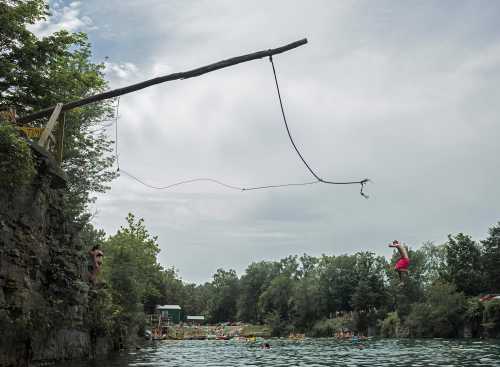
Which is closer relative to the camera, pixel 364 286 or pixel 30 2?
pixel 30 2

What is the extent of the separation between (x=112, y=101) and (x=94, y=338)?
53.7 feet

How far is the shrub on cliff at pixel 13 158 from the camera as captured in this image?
15.2 m

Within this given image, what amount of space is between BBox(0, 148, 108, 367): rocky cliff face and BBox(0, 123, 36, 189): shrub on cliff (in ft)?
3.11

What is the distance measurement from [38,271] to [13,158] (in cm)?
513

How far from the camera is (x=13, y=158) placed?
15703 mm

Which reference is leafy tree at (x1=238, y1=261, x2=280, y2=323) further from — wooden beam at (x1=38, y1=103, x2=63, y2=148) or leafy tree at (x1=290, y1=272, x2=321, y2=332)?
wooden beam at (x1=38, y1=103, x2=63, y2=148)

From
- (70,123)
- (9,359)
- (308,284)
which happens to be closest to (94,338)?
(70,123)

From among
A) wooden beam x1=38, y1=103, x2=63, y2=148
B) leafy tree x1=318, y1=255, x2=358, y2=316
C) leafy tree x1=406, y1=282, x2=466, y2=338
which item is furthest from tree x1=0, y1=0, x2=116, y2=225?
leafy tree x1=318, y1=255, x2=358, y2=316

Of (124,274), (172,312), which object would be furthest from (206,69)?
(172,312)

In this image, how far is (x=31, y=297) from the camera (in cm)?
1822

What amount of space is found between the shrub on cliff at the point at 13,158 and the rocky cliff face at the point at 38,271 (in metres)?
0.95

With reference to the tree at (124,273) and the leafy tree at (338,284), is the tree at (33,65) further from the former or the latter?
the leafy tree at (338,284)

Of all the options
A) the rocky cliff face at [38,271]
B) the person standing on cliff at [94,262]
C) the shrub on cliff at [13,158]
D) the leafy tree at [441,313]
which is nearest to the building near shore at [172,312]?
the leafy tree at [441,313]

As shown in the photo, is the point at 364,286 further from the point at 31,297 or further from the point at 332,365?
the point at 31,297
